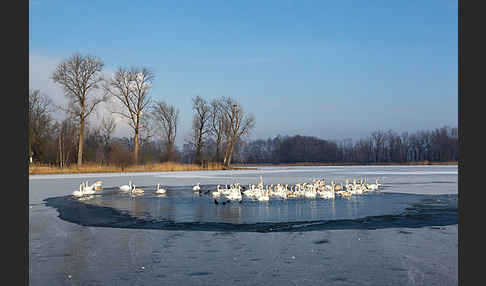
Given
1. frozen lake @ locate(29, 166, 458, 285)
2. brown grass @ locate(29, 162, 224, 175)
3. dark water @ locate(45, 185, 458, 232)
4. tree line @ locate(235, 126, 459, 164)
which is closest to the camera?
frozen lake @ locate(29, 166, 458, 285)

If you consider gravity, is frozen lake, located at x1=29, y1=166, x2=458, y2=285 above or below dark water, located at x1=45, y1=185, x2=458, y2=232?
above

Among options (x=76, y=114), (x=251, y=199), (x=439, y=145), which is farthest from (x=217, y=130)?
(x=439, y=145)

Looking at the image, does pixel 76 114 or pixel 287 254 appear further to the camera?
pixel 76 114

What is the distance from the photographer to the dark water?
834 cm

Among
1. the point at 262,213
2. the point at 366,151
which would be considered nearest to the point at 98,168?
the point at 262,213

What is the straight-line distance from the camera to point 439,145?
317 feet

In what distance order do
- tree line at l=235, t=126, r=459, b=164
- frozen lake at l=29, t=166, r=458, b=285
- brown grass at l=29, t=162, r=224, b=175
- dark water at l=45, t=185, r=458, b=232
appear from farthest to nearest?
tree line at l=235, t=126, r=459, b=164
brown grass at l=29, t=162, r=224, b=175
dark water at l=45, t=185, r=458, b=232
frozen lake at l=29, t=166, r=458, b=285

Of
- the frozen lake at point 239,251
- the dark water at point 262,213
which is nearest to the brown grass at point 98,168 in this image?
the dark water at point 262,213

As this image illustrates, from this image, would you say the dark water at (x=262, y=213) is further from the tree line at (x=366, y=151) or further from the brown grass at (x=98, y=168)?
the tree line at (x=366, y=151)

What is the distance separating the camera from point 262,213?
1024cm

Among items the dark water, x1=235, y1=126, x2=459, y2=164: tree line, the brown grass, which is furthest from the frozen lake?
x1=235, y1=126, x2=459, y2=164: tree line

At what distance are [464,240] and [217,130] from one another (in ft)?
172

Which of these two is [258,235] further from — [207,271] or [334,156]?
[334,156]

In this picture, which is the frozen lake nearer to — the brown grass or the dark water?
the dark water
